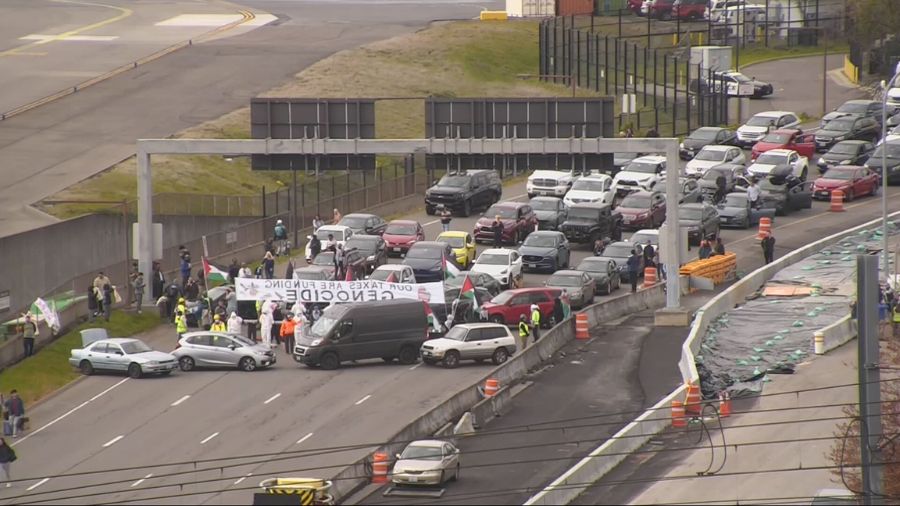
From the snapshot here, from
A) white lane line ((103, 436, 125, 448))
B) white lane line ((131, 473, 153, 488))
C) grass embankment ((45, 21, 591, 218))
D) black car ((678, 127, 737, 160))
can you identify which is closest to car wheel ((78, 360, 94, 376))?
white lane line ((103, 436, 125, 448))

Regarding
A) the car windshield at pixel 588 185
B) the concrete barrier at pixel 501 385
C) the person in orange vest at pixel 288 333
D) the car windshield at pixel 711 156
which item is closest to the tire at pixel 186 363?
the person in orange vest at pixel 288 333

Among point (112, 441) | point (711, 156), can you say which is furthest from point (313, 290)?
point (711, 156)

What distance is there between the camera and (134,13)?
12275 centimetres

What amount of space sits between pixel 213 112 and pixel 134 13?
3336 centimetres

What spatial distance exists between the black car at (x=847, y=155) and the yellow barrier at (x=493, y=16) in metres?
42.0

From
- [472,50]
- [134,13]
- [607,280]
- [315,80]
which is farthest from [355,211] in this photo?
[134,13]

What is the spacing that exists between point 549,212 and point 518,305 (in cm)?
1303

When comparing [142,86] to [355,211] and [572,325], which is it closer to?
[355,211]

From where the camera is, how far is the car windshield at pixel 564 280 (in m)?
57.6

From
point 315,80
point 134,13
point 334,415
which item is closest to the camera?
point 334,415

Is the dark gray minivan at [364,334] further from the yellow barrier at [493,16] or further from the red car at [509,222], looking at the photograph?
the yellow barrier at [493,16]

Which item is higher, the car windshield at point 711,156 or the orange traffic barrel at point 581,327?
the car windshield at point 711,156

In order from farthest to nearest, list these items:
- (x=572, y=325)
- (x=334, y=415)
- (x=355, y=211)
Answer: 1. (x=355, y=211)
2. (x=572, y=325)
3. (x=334, y=415)

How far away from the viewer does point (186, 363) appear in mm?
51469
